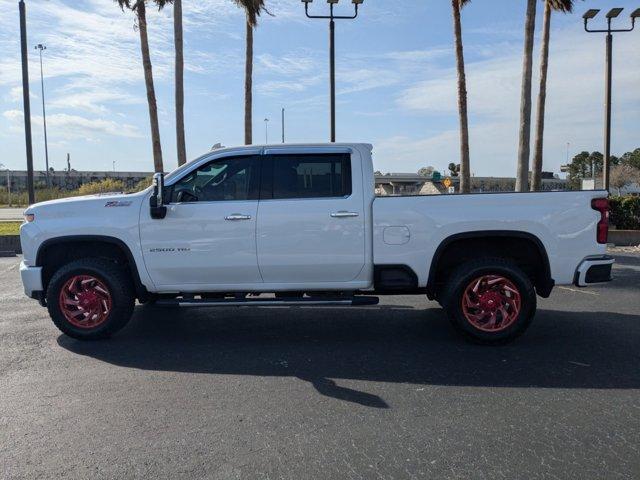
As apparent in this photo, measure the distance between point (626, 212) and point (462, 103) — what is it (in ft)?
19.2

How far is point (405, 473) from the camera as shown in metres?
3.33

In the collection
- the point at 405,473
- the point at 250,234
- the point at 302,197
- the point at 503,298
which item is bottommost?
the point at 405,473

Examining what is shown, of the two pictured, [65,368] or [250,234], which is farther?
[250,234]

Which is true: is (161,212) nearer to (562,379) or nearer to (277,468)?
(277,468)

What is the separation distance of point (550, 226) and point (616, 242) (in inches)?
477

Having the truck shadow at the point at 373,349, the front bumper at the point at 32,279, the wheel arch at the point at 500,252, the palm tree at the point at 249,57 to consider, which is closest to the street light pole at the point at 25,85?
the palm tree at the point at 249,57

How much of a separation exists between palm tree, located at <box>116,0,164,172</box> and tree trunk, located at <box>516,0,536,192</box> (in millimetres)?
10429

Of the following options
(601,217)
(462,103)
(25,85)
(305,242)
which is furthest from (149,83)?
(601,217)

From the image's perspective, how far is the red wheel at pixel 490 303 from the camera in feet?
19.4

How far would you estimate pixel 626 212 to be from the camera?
17078mm

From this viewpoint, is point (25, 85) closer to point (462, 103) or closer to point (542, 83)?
point (462, 103)

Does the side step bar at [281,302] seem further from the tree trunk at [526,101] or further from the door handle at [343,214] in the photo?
the tree trunk at [526,101]

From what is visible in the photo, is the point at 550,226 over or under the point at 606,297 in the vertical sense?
over

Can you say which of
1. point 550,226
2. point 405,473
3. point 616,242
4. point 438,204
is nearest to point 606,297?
point 550,226
